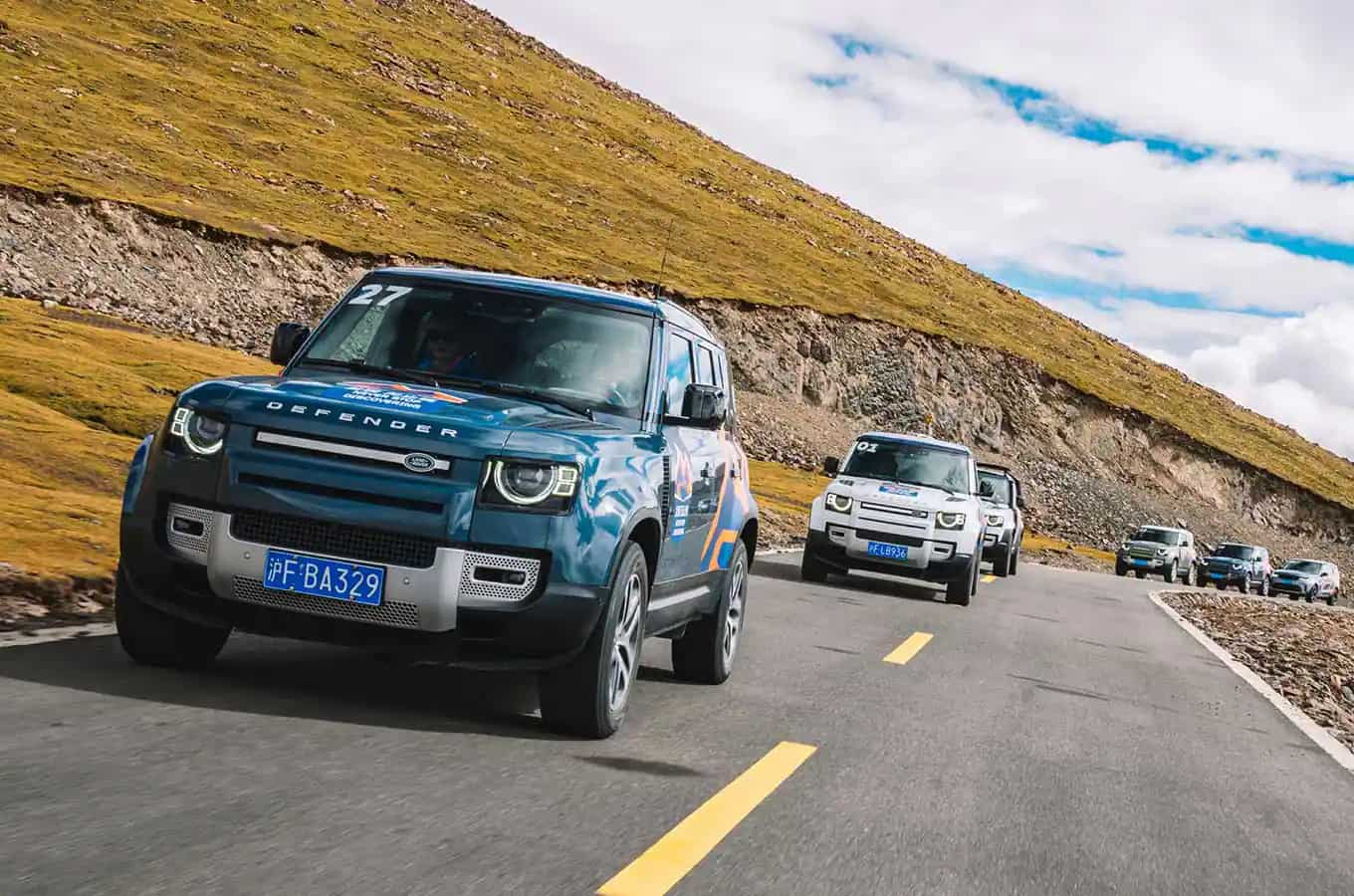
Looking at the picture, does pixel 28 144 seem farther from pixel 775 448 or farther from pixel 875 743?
pixel 875 743

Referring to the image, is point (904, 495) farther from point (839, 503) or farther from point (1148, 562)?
point (1148, 562)

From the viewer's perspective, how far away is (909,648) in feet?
39.6

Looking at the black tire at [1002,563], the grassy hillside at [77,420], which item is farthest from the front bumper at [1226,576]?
the black tire at [1002,563]

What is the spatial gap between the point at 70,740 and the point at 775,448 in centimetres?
6297

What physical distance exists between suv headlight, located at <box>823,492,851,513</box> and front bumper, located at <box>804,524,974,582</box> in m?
0.21

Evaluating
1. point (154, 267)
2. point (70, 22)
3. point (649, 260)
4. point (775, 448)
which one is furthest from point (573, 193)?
point (154, 267)

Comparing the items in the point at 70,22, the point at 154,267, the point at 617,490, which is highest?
the point at 70,22

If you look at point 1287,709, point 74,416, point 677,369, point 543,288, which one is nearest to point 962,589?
point 1287,709

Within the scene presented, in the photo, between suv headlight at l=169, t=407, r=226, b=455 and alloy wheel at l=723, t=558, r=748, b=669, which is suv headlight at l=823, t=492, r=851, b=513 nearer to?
alloy wheel at l=723, t=558, r=748, b=669

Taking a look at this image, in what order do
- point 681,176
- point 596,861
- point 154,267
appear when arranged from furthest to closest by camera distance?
point 681,176, point 154,267, point 596,861

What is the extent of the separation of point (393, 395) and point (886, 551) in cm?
1244

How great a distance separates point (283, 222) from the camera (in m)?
69.6

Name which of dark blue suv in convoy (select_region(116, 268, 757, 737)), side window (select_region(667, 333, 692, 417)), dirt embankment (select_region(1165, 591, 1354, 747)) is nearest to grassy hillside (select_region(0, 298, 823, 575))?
dark blue suv in convoy (select_region(116, 268, 757, 737))

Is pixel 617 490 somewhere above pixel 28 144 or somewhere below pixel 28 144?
below
